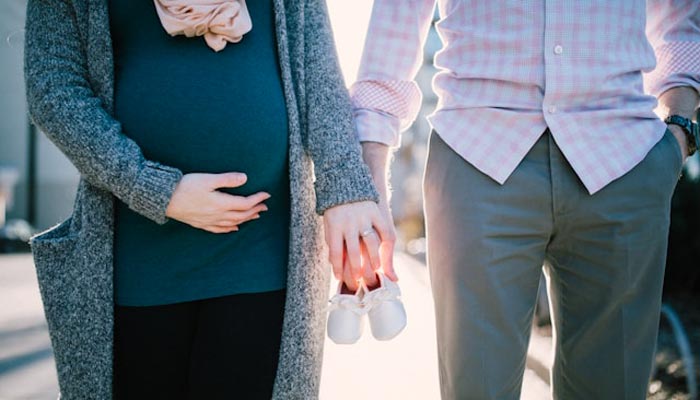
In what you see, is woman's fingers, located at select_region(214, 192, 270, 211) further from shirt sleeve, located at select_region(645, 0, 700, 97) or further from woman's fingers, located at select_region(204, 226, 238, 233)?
A: shirt sleeve, located at select_region(645, 0, 700, 97)

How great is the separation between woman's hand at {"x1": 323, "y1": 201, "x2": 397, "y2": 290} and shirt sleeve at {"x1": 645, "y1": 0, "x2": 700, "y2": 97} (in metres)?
1.03

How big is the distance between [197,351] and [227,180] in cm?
41

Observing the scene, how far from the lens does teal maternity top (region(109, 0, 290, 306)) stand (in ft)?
5.00

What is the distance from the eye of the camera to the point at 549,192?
1593 millimetres

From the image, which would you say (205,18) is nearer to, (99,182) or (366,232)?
(99,182)

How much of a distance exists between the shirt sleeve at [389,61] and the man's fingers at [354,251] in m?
0.33

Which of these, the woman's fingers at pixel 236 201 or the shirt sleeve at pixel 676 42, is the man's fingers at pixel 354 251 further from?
the shirt sleeve at pixel 676 42

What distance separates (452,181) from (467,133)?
13 centimetres

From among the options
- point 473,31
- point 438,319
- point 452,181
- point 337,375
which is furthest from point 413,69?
point 337,375

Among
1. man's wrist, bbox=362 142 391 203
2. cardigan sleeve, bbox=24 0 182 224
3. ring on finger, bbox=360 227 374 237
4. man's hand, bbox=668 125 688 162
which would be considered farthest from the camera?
man's hand, bbox=668 125 688 162

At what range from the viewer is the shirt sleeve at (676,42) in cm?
191

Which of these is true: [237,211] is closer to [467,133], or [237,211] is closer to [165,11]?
[165,11]

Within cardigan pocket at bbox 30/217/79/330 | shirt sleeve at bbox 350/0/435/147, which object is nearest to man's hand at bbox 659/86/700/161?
shirt sleeve at bbox 350/0/435/147

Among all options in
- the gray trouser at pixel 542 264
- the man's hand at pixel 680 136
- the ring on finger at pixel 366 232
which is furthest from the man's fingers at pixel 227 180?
the man's hand at pixel 680 136
